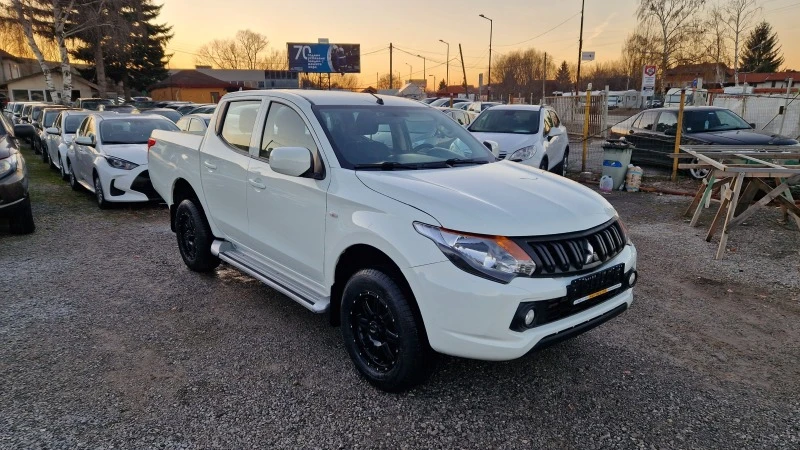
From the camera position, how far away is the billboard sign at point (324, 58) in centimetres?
4784

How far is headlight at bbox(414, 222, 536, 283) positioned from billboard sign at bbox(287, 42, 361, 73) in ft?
159

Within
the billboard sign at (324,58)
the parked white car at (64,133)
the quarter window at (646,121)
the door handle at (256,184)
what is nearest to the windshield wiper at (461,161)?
the door handle at (256,184)

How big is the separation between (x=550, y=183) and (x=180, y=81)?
6228cm

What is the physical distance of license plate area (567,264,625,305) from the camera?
9.36ft

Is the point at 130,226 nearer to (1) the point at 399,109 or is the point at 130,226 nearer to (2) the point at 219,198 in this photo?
(2) the point at 219,198

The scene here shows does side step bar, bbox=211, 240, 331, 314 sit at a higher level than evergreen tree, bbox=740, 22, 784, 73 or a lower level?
lower

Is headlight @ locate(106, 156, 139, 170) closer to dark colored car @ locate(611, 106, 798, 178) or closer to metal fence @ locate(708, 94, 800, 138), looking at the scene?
dark colored car @ locate(611, 106, 798, 178)

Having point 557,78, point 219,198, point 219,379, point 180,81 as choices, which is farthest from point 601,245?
point 557,78

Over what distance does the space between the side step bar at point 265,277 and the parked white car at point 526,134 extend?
238 inches

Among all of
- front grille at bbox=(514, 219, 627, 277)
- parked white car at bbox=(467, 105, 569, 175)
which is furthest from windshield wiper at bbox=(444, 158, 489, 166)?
parked white car at bbox=(467, 105, 569, 175)

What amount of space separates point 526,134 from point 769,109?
38.3 ft

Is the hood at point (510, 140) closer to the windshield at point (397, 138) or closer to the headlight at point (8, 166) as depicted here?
the windshield at point (397, 138)

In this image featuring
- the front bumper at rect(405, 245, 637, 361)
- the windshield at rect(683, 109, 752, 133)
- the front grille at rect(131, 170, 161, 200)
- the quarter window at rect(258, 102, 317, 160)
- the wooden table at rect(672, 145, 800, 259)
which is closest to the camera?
the front bumper at rect(405, 245, 637, 361)

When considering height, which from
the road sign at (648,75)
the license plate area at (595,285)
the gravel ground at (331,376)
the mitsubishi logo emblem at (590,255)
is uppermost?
the road sign at (648,75)
